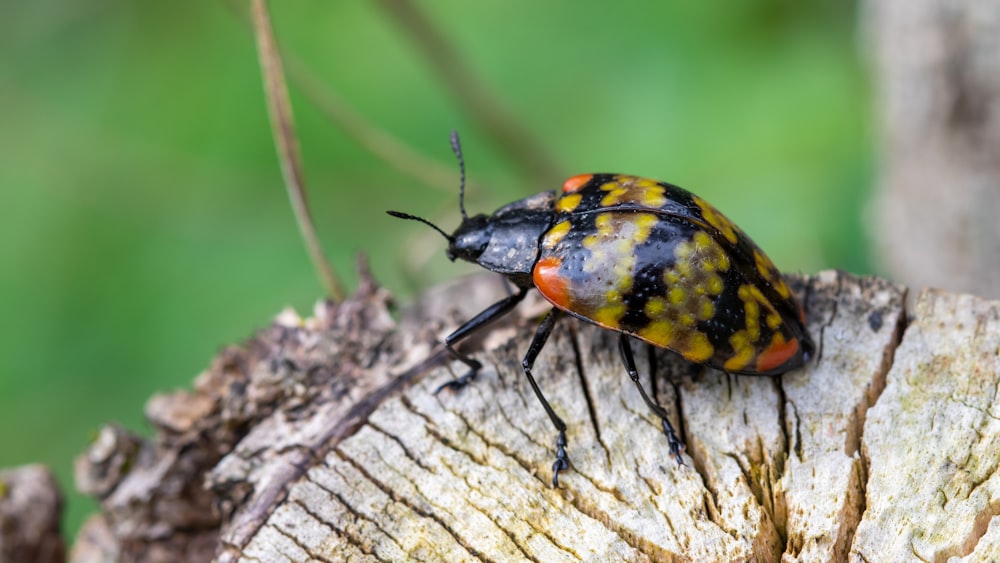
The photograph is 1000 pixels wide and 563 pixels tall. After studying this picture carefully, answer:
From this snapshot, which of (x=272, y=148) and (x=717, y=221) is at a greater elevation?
(x=272, y=148)

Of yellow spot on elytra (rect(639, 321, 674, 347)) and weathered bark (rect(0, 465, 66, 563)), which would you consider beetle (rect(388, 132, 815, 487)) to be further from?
weathered bark (rect(0, 465, 66, 563))

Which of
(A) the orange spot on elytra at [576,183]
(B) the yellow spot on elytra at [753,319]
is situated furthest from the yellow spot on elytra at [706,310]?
(A) the orange spot on elytra at [576,183]

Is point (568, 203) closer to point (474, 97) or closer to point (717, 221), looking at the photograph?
point (717, 221)

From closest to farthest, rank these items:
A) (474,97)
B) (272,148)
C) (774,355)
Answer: (774,355) → (474,97) → (272,148)

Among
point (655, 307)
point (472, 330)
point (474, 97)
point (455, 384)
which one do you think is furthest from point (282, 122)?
point (474, 97)

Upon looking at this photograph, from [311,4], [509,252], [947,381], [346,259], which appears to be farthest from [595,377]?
[311,4]

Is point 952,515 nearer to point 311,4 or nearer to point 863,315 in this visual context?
point 863,315

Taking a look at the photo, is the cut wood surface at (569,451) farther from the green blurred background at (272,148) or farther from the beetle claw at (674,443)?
the green blurred background at (272,148)
